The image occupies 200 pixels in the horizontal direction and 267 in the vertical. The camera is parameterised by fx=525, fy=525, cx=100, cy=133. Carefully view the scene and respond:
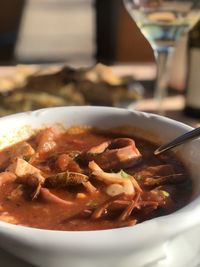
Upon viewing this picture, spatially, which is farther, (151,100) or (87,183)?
(151,100)

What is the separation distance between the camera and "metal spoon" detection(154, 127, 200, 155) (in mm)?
901

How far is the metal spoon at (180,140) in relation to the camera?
901 millimetres

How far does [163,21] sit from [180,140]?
21.3 inches

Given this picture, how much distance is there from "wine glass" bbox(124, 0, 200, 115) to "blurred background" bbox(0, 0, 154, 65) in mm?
1055

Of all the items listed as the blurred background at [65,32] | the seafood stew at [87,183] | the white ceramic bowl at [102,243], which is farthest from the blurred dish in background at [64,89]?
the blurred background at [65,32]

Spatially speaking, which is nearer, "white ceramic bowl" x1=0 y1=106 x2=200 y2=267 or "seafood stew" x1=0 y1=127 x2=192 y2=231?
"white ceramic bowl" x1=0 y1=106 x2=200 y2=267

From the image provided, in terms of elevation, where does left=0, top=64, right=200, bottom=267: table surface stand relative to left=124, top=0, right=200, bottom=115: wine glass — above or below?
below

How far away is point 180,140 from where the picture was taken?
924 millimetres

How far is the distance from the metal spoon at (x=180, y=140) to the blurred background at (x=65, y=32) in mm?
1540

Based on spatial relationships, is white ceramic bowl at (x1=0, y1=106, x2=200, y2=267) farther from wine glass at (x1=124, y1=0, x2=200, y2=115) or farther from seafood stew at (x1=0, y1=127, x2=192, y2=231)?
wine glass at (x1=124, y1=0, x2=200, y2=115)

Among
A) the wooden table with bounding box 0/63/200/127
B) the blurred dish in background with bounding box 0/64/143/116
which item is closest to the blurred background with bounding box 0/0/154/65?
the wooden table with bounding box 0/63/200/127

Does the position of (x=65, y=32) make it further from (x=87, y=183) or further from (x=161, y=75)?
(x=87, y=183)

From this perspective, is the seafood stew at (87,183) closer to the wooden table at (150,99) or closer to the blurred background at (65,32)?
the wooden table at (150,99)

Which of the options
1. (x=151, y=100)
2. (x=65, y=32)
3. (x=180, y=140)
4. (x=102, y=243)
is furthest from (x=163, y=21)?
(x=65, y=32)
